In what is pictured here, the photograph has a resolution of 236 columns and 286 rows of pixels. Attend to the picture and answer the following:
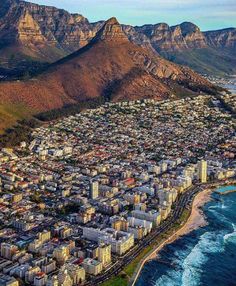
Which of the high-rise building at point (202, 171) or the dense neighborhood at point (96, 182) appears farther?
the high-rise building at point (202, 171)

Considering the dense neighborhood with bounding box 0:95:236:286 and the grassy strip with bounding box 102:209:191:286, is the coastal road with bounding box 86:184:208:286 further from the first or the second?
the dense neighborhood with bounding box 0:95:236:286

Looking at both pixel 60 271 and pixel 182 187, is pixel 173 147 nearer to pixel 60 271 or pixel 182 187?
pixel 182 187

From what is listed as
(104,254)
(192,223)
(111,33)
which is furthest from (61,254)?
(111,33)

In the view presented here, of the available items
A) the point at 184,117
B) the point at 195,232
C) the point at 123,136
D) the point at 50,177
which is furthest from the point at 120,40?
the point at 195,232

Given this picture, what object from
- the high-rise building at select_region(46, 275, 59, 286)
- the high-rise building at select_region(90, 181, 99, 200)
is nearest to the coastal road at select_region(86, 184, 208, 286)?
the high-rise building at select_region(46, 275, 59, 286)

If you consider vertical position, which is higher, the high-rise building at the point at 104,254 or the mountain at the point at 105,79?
the mountain at the point at 105,79

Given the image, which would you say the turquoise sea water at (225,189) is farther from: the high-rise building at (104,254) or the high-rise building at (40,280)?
the high-rise building at (40,280)

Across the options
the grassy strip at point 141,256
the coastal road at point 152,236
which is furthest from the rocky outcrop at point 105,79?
the grassy strip at point 141,256
